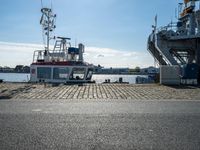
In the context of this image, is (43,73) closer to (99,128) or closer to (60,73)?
(60,73)

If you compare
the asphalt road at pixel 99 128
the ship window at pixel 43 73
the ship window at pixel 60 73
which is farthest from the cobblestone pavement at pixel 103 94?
the ship window at pixel 43 73

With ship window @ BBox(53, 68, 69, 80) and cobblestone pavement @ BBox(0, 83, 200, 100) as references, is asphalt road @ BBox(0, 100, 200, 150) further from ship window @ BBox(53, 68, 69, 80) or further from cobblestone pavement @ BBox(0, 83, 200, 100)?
ship window @ BBox(53, 68, 69, 80)

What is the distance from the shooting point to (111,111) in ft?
33.6

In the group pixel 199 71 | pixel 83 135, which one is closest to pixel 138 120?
pixel 83 135

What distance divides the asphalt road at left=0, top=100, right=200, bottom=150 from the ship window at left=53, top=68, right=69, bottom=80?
56.6ft

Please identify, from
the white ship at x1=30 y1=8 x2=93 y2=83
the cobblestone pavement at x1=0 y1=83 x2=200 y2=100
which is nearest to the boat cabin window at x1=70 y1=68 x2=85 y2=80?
the white ship at x1=30 y1=8 x2=93 y2=83

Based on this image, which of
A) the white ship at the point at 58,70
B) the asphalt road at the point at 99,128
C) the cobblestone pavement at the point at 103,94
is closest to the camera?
the asphalt road at the point at 99,128

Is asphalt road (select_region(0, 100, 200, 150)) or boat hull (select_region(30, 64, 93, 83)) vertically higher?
boat hull (select_region(30, 64, 93, 83))

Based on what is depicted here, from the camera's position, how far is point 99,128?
7.57 m

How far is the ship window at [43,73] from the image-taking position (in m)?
28.7

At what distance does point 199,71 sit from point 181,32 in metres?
6.63

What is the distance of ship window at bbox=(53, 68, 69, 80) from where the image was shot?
28.0 m

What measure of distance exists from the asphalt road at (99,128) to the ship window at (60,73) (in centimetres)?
1724

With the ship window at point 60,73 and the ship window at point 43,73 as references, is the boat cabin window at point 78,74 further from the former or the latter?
the ship window at point 43,73
